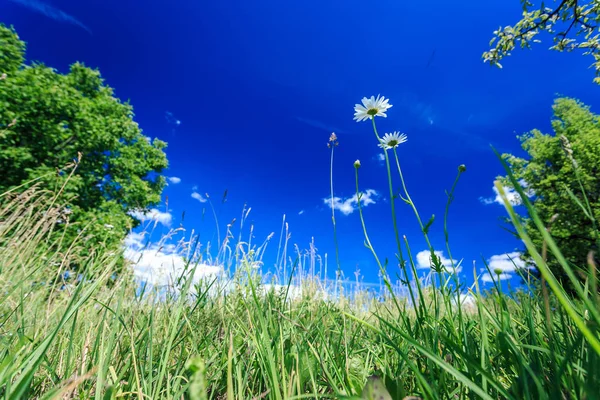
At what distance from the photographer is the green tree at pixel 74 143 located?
32.2 feet

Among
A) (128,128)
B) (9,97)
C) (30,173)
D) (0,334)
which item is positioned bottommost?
(0,334)

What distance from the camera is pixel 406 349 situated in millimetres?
1029

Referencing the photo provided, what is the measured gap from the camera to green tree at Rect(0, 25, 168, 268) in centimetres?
981

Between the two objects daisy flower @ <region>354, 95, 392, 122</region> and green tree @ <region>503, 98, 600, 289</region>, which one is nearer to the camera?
daisy flower @ <region>354, 95, 392, 122</region>

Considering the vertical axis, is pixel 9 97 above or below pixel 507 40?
above

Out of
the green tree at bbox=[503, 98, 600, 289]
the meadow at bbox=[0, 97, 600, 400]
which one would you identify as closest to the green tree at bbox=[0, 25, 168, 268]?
the meadow at bbox=[0, 97, 600, 400]

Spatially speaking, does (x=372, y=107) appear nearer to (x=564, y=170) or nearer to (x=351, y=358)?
(x=351, y=358)

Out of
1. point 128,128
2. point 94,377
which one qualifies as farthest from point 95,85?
point 94,377

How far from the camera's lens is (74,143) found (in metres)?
11.4

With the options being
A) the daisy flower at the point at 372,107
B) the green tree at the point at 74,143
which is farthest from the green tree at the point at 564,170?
A: the green tree at the point at 74,143

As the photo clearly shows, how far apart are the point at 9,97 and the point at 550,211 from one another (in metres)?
19.8

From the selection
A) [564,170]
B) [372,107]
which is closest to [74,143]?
[372,107]

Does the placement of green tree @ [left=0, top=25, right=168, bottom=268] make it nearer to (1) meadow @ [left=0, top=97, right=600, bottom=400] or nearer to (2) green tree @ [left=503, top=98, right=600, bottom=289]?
(1) meadow @ [left=0, top=97, right=600, bottom=400]

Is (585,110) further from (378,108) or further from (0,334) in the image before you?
(0,334)
